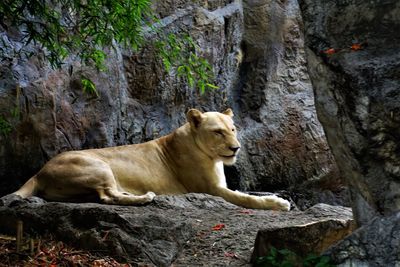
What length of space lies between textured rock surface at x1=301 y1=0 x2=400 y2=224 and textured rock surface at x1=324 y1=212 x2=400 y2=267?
10 cm

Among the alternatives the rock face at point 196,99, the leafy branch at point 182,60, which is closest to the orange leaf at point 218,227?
the leafy branch at point 182,60

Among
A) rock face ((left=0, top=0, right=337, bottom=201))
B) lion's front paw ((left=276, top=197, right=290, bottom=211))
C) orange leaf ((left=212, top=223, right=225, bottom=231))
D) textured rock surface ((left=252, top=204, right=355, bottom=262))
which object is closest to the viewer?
textured rock surface ((left=252, top=204, right=355, bottom=262))

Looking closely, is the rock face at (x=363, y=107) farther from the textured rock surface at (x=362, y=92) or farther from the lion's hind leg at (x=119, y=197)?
the lion's hind leg at (x=119, y=197)

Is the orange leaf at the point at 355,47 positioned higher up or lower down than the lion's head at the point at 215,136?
higher up

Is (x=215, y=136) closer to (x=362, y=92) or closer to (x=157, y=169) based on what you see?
(x=157, y=169)

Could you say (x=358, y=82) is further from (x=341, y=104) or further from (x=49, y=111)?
(x=49, y=111)

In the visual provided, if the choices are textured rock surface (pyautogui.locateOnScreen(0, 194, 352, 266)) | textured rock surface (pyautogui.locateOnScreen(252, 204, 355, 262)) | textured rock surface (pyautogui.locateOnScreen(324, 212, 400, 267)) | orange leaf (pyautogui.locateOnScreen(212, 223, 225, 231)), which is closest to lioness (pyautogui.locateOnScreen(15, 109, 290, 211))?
textured rock surface (pyautogui.locateOnScreen(0, 194, 352, 266))

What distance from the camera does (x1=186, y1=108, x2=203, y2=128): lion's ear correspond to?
888cm

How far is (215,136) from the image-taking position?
877 centimetres

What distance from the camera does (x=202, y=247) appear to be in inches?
230

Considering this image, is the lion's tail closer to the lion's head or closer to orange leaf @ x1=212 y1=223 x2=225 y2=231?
the lion's head

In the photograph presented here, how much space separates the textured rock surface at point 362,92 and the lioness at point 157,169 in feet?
11.7

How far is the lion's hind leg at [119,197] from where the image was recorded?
23.6 feet

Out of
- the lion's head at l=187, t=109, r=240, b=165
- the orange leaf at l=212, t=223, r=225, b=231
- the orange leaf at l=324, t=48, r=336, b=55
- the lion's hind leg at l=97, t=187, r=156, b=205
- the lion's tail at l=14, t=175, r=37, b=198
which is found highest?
the orange leaf at l=324, t=48, r=336, b=55
